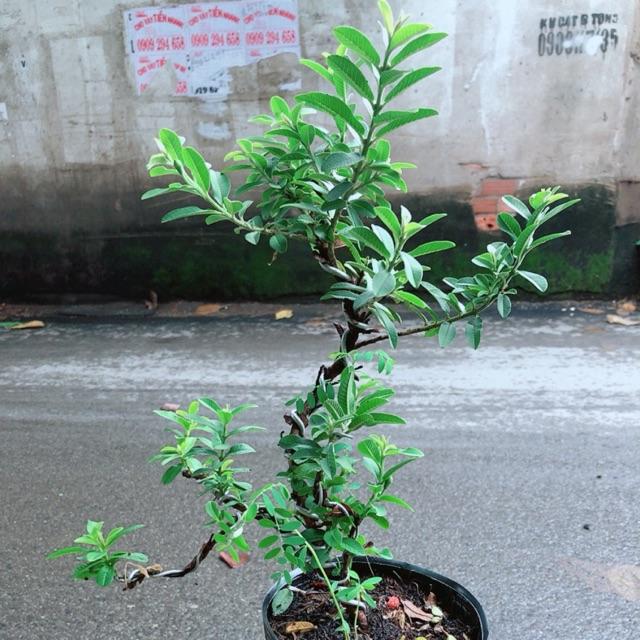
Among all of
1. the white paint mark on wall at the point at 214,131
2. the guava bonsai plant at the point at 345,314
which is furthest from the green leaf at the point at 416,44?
the white paint mark on wall at the point at 214,131

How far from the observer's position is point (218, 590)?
2.03 m

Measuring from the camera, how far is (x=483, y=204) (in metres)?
4.54

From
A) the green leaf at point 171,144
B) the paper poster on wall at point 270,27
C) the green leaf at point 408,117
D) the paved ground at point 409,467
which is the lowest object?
the paved ground at point 409,467

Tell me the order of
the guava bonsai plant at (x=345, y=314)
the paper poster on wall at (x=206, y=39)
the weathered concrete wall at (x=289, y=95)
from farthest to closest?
1. the paper poster on wall at (x=206, y=39)
2. the weathered concrete wall at (x=289, y=95)
3. the guava bonsai plant at (x=345, y=314)

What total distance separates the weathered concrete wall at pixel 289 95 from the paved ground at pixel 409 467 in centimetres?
62

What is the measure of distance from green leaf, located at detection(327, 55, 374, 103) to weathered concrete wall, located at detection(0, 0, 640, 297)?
3747 mm

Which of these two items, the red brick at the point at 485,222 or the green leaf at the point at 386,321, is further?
the red brick at the point at 485,222

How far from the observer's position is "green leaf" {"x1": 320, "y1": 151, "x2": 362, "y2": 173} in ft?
2.99

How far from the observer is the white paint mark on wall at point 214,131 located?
15.1 feet

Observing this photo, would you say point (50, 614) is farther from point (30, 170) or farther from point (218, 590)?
point (30, 170)

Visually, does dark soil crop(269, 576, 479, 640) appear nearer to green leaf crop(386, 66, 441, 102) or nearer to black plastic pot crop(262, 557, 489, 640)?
black plastic pot crop(262, 557, 489, 640)

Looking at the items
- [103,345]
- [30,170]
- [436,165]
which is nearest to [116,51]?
[30,170]

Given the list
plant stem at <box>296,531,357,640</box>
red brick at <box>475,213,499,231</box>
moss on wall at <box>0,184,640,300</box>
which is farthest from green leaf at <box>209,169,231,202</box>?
red brick at <box>475,213,499,231</box>

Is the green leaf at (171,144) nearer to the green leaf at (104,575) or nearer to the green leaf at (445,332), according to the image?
the green leaf at (445,332)
